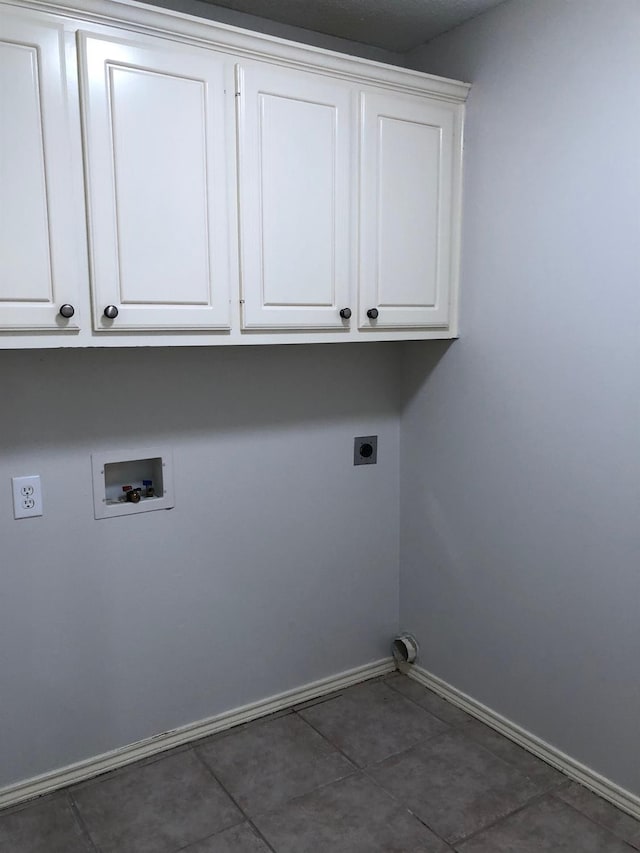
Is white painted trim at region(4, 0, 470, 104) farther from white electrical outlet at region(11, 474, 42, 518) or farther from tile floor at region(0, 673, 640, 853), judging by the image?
tile floor at region(0, 673, 640, 853)

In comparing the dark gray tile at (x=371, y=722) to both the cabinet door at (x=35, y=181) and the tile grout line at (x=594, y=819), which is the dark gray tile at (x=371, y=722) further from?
the cabinet door at (x=35, y=181)

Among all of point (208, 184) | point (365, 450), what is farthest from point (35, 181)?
point (365, 450)

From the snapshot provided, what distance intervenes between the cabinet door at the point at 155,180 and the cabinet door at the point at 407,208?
0.47 metres

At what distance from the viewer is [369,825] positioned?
192cm

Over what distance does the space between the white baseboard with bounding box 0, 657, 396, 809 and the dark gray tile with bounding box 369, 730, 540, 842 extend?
45 centimetres

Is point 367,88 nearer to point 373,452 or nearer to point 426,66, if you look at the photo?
point 426,66

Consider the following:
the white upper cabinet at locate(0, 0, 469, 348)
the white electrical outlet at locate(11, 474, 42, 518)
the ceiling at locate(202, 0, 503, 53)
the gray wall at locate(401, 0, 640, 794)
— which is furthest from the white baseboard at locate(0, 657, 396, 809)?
the ceiling at locate(202, 0, 503, 53)

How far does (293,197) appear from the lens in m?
1.95

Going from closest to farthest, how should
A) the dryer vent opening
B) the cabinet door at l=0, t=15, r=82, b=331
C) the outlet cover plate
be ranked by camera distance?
the cabinet door at l=0, t=15, r=82, b=331, the outlet cover plate, the dryer vent opening

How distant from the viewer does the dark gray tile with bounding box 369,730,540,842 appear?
1.95 m

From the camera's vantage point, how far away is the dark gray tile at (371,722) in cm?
227

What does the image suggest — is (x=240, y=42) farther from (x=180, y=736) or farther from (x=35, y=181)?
(x=180, y=736)

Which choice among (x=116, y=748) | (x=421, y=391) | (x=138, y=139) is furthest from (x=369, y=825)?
(x=138, y=139)

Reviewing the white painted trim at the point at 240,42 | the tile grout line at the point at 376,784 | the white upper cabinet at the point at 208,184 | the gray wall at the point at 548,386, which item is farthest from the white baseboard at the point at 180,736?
the white painted trim at the point at 240,42
